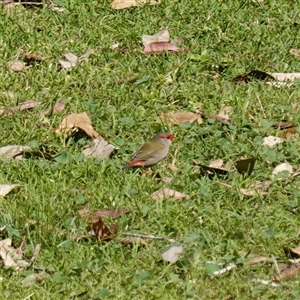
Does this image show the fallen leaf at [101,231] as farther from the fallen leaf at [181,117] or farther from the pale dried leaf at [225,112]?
the pale dried leaf at [225,112]

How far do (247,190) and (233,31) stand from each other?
7.73 ft

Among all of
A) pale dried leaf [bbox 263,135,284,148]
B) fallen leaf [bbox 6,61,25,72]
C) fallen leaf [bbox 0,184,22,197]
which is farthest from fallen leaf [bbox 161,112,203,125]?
fallen leaf [bbox 0,184,22,197]

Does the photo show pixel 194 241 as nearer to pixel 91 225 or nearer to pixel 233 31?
pixel 91 225

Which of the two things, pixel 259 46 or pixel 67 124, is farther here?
pixel 259 46

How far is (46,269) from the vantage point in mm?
5023

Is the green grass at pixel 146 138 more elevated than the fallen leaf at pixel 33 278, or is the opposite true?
the fallen leaf at pixel 33 278

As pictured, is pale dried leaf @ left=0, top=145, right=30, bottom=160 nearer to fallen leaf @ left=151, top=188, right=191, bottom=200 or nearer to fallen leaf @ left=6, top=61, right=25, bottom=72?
fallen leaf @ left=151, top=188, right=191, bottom=200

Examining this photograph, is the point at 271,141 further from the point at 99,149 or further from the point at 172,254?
the point at 172,254

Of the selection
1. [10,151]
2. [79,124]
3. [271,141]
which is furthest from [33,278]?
[271,141]

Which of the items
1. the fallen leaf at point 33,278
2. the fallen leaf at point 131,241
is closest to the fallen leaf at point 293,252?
the fallen leaf at point 131,241

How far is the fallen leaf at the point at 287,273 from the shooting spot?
4996mm

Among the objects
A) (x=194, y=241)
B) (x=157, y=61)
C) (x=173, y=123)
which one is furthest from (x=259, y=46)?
(x=194, y=241)

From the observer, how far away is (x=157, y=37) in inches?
301

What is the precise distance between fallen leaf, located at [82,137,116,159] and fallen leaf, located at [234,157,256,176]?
2.76ft
